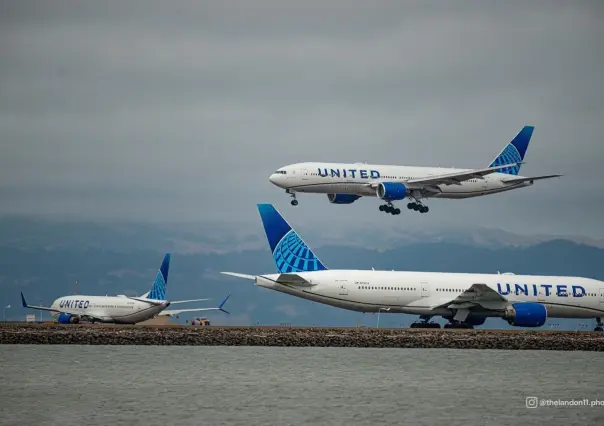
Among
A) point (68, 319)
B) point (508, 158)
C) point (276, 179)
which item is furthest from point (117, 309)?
point (508, 158)

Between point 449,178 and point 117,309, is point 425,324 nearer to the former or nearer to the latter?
point 449,178

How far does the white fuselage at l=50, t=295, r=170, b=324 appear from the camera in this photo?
115875mm

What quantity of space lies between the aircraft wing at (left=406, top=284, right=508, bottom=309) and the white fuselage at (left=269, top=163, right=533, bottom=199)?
810 inches

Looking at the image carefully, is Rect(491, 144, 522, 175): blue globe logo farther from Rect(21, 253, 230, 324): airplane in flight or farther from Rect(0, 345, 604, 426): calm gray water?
Rect(0, 345, 604, 426): calm gray water

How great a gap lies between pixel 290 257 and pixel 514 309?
1731 cm

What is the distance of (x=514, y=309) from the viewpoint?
86500 mm

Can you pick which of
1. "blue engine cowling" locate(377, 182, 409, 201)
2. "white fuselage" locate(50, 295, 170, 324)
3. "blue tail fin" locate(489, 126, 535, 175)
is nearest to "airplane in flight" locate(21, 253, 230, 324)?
"white fuselage" locate(50, 295, 170, 324)

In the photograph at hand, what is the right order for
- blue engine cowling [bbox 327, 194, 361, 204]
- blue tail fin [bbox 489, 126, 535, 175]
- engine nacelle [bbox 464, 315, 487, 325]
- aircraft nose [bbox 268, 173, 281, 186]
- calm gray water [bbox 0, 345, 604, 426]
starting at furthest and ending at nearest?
blue tail fin [bbox 489, 126, 535, 175] → blue engine cowling [bbox 327, 194, 361, 204] → aircraft nose [bbox 268, 173, 281, 186] → engine nacelle [bbox 464, 315, 487, 325] → calm gray water [bbox 0, 345, 604, 426]

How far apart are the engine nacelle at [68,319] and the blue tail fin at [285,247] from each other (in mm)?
33442

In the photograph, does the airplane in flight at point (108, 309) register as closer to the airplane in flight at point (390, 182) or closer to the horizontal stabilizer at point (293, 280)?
the airplane in flight at point (390, 182)

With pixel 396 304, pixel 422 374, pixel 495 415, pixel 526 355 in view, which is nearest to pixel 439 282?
pixel 396 304

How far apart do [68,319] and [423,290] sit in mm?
46271

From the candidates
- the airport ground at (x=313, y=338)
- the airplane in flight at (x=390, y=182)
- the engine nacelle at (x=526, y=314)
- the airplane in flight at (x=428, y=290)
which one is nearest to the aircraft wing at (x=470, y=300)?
the airplane in flight at (x=428, y=290)

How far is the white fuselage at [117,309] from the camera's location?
11588cm
